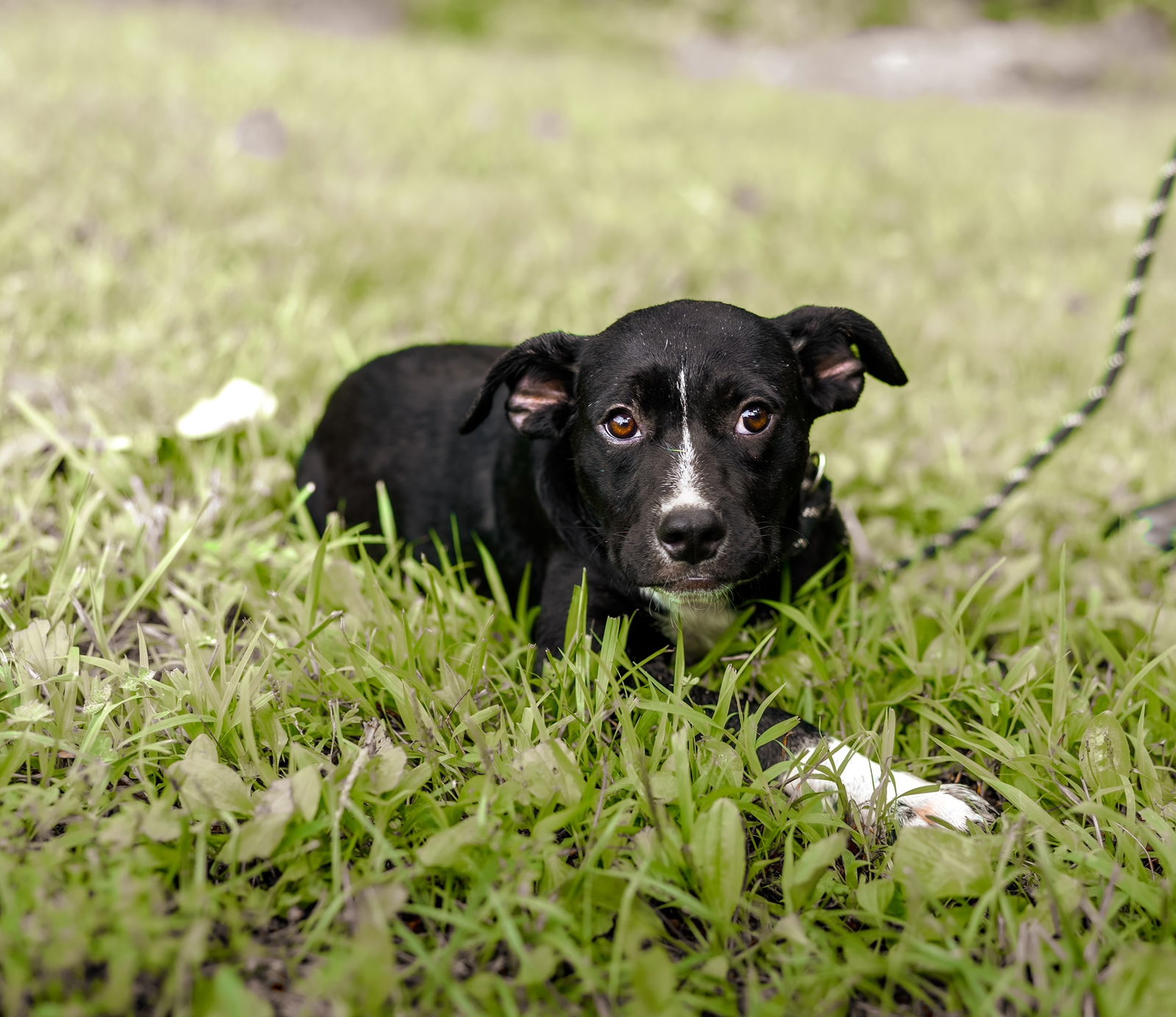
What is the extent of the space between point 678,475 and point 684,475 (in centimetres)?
2

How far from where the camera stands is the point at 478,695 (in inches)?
99.7

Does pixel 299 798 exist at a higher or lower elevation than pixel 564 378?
lower

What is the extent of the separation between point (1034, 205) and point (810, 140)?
117 inches

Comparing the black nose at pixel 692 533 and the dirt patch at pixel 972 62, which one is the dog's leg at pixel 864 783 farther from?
the dirt patch at pixel 972 62

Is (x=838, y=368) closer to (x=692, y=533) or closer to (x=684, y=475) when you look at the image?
(x=684, y=475)

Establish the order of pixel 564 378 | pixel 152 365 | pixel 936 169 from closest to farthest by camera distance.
→ pixel 564 378, pixel 152 365, pixel 936 169

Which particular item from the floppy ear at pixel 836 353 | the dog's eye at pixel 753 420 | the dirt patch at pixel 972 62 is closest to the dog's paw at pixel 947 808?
the dog's eye at pixel 753 420

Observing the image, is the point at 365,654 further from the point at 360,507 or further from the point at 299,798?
the point at 360,507

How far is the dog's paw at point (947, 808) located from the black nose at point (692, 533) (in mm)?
761

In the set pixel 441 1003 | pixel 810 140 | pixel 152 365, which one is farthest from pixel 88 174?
pixel 810 140

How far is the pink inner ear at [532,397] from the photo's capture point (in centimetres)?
301

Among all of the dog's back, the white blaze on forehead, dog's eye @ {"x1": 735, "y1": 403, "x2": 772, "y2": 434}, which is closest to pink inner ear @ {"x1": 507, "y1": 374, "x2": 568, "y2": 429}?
the dog's back

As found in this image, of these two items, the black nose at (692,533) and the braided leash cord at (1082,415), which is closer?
the black nose at (692,533)

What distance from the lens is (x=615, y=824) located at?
205 centimetres
